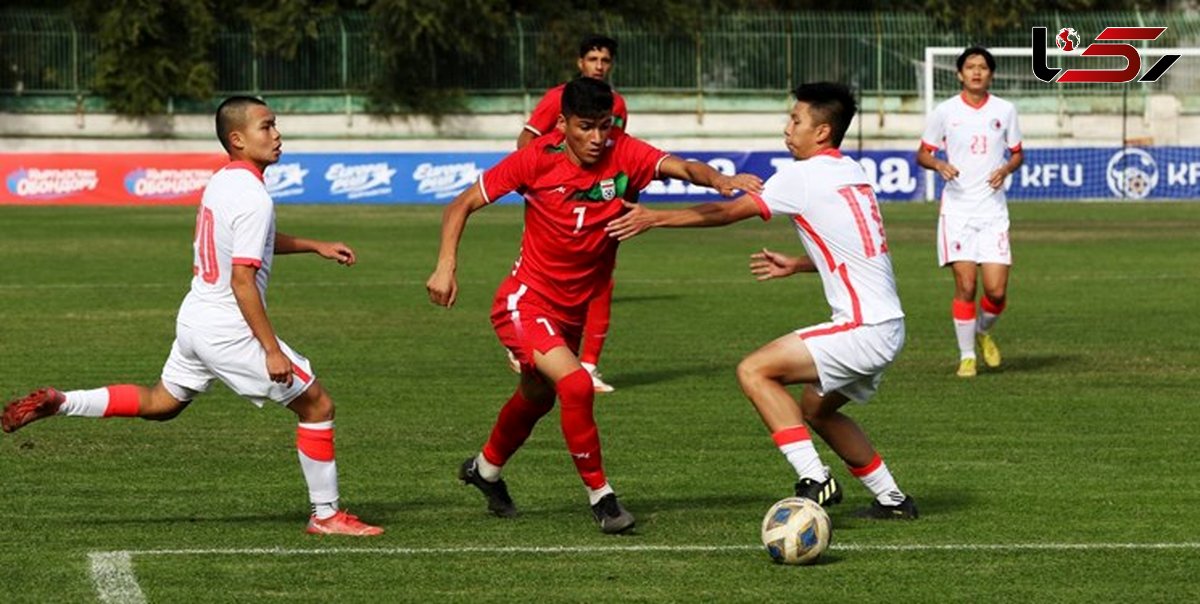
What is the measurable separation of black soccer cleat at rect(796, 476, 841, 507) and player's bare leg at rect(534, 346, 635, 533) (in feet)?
2.49

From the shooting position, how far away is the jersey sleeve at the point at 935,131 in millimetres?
16263

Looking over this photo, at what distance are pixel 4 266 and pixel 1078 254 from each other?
47.0 feet

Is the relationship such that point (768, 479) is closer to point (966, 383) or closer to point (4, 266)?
point (966, 383)

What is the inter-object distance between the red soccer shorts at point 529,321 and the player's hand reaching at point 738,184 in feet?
3.02

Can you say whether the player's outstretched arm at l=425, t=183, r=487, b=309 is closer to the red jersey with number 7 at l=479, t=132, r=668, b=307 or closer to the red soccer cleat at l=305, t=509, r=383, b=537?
the red jersey with number 7 at l=479, t=132, r=668, b=307

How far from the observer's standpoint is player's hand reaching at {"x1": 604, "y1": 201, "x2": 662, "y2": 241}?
8641mm

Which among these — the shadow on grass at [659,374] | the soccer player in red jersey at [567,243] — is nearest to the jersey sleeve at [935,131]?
the shadow on grass at [659,374]

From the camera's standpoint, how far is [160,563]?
27.9 ft

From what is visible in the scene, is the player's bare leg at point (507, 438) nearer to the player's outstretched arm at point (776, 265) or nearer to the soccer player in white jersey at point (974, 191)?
the player's outstretched arm at point (776, 265)

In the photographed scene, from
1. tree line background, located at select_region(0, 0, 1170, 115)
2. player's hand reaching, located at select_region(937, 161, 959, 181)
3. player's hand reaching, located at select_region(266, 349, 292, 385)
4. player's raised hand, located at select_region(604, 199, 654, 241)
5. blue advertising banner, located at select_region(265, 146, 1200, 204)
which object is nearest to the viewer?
player's raised hand, located at select_region(604, 199, 654, 241)

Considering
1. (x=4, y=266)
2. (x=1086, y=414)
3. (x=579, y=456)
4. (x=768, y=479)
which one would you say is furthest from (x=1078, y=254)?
(x=579, y=456)

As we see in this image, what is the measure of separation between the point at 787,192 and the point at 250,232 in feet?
7.35

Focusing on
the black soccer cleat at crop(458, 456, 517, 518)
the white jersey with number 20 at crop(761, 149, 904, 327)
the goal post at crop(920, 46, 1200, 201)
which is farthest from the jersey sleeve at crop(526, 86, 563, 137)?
the goal post at crop(920, 46, 1200, 201)

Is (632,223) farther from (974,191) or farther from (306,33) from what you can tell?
(306,33)
